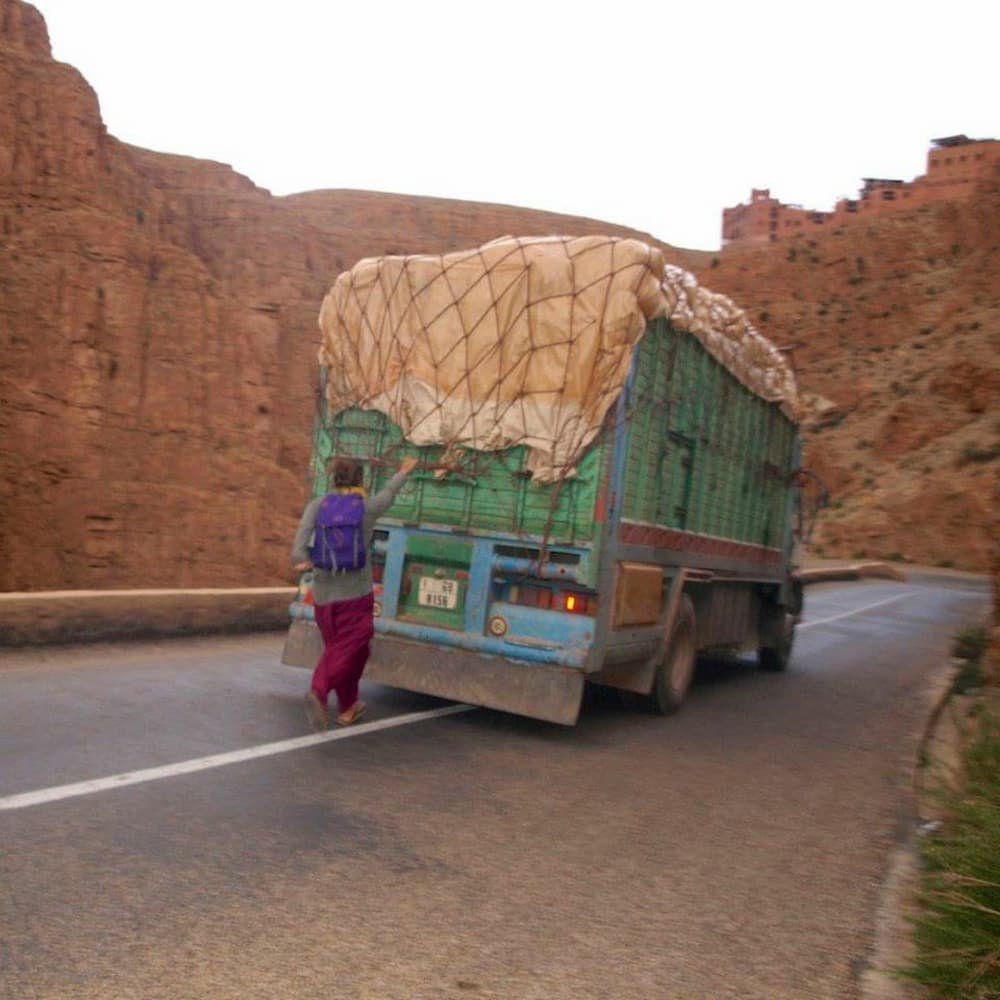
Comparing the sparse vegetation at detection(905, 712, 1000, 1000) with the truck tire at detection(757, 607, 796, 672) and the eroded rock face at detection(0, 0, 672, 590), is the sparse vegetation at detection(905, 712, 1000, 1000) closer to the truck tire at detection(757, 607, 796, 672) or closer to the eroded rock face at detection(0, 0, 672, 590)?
the truck tire at detection(757, 607, 796, 672)

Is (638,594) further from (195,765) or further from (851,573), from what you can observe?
(851,573)

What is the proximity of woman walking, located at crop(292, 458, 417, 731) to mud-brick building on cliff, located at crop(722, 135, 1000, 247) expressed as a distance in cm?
10028

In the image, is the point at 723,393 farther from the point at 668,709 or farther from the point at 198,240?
the point at 198,240

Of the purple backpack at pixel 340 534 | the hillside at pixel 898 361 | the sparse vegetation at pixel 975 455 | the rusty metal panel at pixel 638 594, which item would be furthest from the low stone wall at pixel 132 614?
the sparse vegetation at pixel 975 455

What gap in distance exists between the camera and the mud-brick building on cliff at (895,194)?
10931 centimetres

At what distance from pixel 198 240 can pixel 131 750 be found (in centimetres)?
6607

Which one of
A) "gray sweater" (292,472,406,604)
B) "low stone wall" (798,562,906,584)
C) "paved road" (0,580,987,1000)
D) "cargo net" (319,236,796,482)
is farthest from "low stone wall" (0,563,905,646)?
"low stone wall" (798,562,906,584)

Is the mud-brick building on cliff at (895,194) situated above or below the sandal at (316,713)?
above

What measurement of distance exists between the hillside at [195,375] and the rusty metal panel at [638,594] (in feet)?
78.0

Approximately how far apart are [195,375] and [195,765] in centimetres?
3897

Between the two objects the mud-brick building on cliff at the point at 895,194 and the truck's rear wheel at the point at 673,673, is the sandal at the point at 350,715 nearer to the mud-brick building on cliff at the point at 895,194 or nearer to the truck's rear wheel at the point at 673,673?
the truck's rear wheel at the point at 673,673

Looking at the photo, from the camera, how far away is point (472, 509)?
815cm

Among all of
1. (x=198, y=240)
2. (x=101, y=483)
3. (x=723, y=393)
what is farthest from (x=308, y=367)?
(x=723, y=393)

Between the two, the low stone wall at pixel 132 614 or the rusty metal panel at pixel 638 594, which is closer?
the rusty metal panel at pixel 638 594
